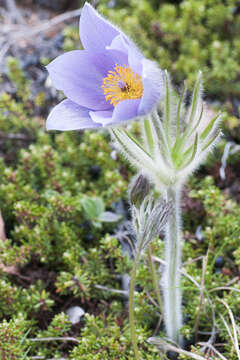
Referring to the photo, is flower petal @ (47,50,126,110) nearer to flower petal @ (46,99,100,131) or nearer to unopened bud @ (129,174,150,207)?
flower petal @ (46,99,100,131)

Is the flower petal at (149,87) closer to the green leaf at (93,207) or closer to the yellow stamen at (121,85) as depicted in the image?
the yellow stamen at (121,85)

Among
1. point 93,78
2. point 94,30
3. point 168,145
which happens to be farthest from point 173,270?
point 94,30

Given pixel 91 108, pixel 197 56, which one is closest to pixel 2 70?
pixel 197 56

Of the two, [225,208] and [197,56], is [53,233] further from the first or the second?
[197,56]

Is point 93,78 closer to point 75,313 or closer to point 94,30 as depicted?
point 94,30

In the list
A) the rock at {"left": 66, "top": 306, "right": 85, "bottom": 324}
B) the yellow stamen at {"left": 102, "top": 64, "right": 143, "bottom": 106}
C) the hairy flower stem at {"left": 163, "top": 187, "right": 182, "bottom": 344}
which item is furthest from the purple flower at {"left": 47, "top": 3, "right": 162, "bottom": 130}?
the rock at {"left": 66, "top": 306, "right": 85, "bottom": 324}
